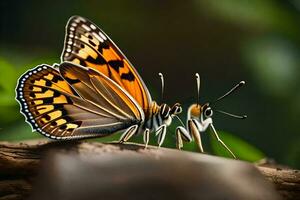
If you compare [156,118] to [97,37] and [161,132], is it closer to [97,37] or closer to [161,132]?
[161,132]

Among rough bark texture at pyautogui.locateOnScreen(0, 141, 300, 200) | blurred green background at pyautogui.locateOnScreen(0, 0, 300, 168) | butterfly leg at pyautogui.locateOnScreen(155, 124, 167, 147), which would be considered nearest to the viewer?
rough bark texture at pyautogui.locateOnScreen(0, 141, 300, 200)

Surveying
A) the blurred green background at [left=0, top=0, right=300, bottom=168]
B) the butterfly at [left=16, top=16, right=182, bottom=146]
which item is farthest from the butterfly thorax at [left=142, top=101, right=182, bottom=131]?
the blurred green background at [left=0, top=0, right=300, bottom=168]

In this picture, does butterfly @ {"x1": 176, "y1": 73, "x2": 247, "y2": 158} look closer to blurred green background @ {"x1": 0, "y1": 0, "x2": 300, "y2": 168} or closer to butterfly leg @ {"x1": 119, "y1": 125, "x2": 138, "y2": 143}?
butterfly leg @ {"x1": 119, "y1": 125, "x2": 138, "y2": 143}

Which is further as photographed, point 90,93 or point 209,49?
point 209,49

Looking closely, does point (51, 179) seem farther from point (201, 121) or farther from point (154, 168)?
point (201, 121)

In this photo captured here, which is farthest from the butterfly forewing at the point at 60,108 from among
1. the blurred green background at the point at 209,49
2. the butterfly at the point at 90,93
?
the blurred green background at the point at 209,49

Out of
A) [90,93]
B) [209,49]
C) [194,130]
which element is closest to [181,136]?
[194,130]
